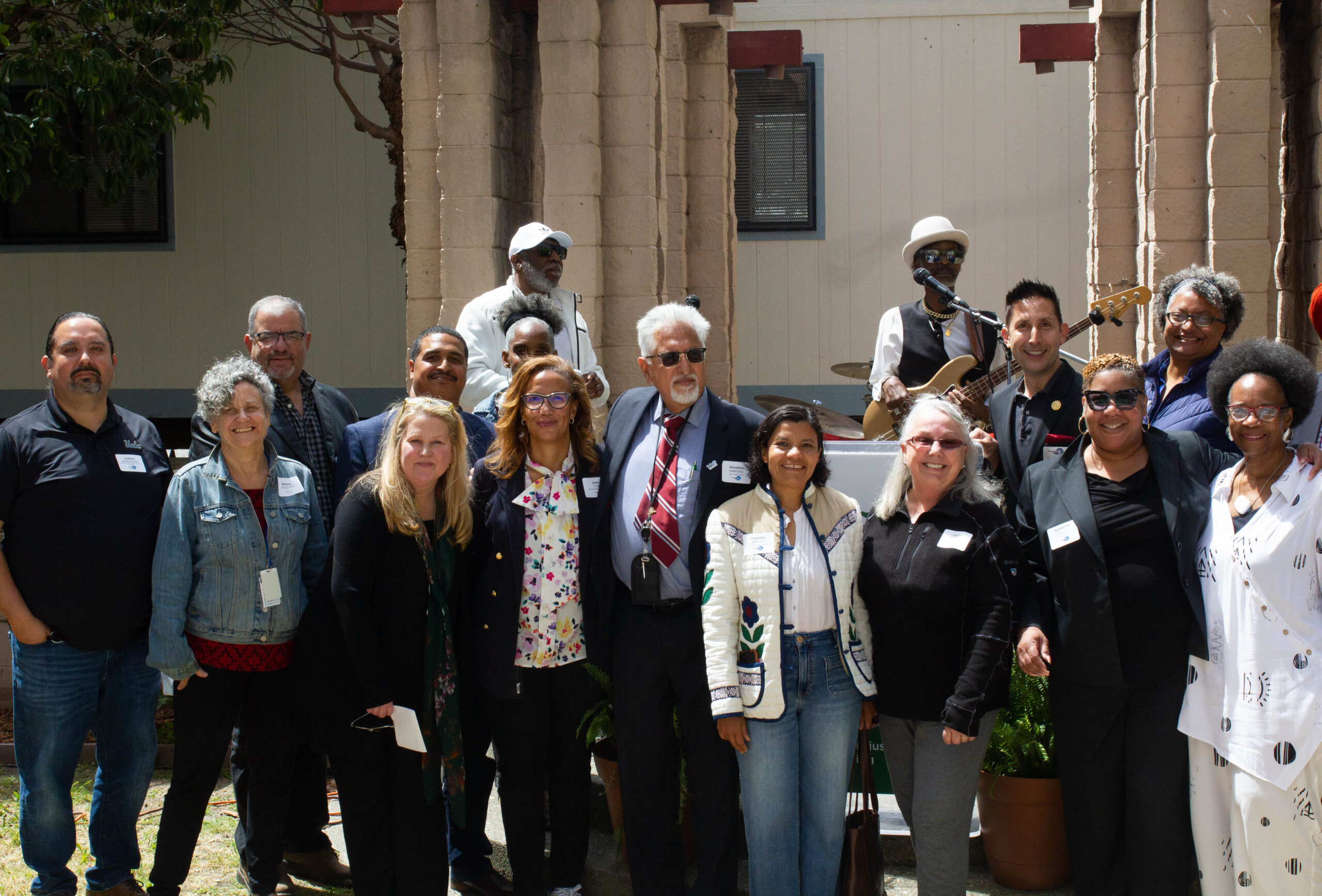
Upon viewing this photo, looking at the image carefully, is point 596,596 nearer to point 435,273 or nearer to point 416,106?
point 435,273

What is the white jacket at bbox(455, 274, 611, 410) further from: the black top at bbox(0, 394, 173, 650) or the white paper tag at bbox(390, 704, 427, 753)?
the white paper tag at bbox(390, 704, 427, 753)

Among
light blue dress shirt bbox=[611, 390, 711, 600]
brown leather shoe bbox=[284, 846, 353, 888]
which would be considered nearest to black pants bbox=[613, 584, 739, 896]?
light blue dress shirt bbox=[611, 390, 711, 600]

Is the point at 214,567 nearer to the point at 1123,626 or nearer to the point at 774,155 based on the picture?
the point at 1123,626

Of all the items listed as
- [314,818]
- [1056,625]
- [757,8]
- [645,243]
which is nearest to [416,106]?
[645,243]

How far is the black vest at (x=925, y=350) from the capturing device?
5.64m

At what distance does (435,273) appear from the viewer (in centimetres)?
695

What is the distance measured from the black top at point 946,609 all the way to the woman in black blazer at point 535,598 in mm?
1017

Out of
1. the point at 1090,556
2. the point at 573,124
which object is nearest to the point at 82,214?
the point at 573,124

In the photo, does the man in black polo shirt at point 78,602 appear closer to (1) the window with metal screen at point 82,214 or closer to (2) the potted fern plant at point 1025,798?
(2) the potted fern plant at point 1025,798

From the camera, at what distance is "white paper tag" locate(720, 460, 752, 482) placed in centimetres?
398

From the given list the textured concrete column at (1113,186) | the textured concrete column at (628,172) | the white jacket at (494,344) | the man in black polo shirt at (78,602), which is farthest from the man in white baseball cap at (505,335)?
the textured concrete column at (1113,186)

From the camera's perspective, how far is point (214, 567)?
13.2ft

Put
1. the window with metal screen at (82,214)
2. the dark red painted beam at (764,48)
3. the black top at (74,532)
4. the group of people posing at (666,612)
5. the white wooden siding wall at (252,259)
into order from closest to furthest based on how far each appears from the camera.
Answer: the group of people posing at (666,612), the black top at (74,532), the dark red painted beam at (764,48), the white wooden siding wall at (252,259), the window with metal screen at (82,214)

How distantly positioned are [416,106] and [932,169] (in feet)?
21.7
